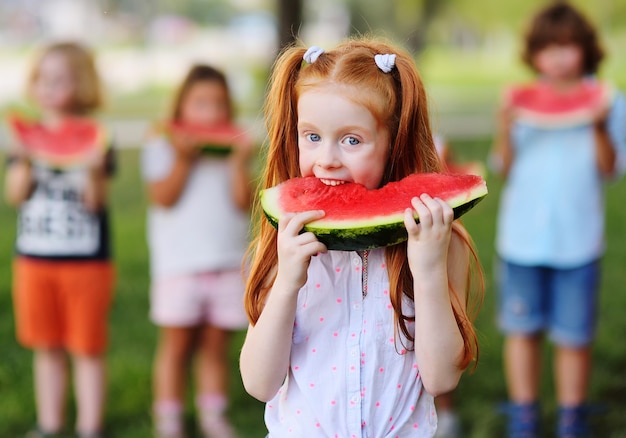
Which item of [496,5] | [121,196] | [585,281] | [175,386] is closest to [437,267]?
[585,281]

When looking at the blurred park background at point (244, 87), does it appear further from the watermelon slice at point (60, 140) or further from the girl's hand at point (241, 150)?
the watermelon slice at point (60, 140)

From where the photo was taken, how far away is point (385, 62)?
218 cm

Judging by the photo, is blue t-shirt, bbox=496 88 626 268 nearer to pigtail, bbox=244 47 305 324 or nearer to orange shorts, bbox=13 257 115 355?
orange shorts, bbox=13 257 115 355

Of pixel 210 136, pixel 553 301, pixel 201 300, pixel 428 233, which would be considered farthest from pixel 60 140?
pixel 428 233

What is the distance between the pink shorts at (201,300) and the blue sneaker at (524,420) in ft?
4.90

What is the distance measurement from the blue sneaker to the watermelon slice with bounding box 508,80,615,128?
1.46m

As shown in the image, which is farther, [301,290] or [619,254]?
[619,254]

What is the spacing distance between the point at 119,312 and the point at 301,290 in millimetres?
4545

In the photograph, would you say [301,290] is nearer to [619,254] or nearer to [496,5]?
[619,254]

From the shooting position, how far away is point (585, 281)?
174 inches

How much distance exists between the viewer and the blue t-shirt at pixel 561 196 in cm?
443

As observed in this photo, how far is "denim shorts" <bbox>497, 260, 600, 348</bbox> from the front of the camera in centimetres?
443

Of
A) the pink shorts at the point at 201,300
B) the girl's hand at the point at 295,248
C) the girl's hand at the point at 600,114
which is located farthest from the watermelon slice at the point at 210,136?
the girl's hand at the point at 295,248

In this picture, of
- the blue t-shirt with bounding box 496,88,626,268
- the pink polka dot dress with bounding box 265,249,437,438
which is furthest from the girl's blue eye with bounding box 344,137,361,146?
the blue t-shirt with bounding box 496,88,626,268
